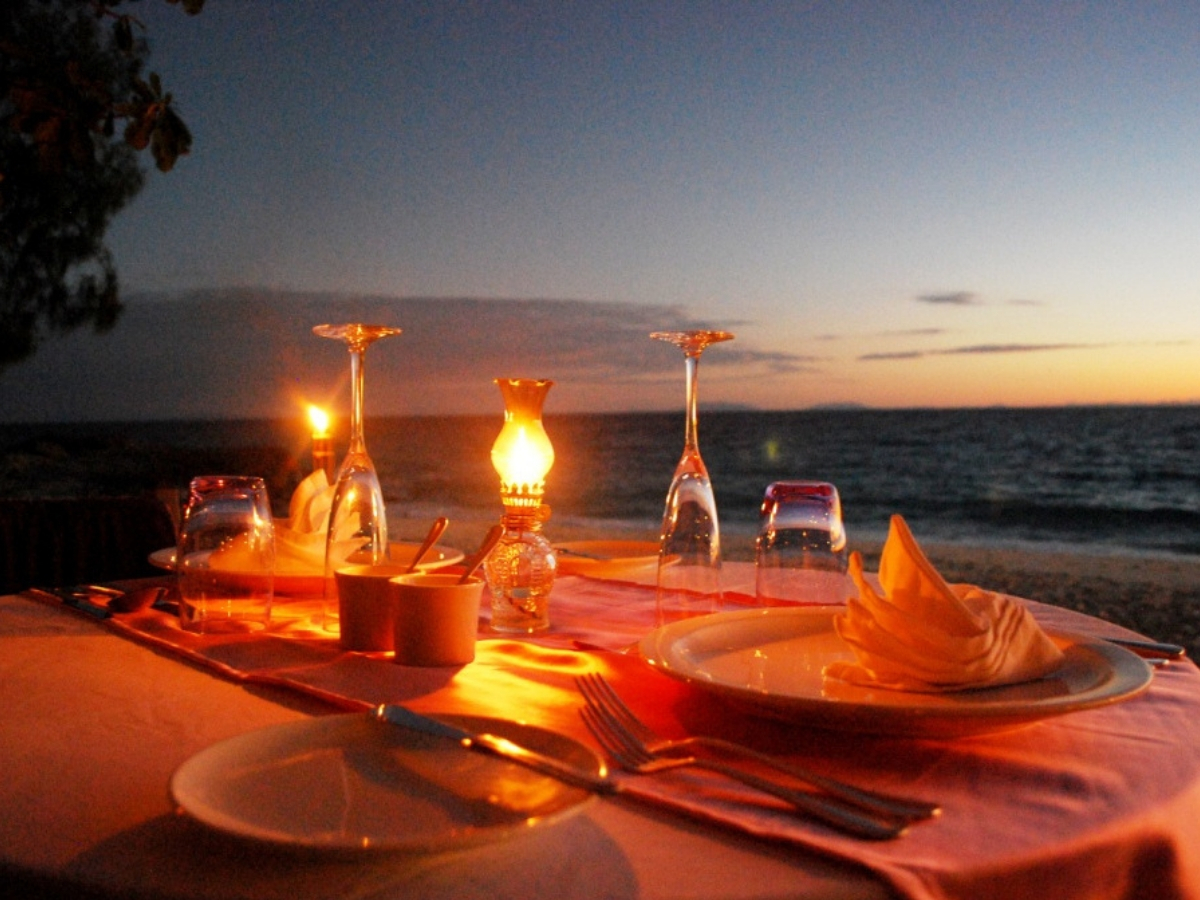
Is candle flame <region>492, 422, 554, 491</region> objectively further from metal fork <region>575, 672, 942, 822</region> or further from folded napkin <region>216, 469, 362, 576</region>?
metal fork <region>575, 672, 942, 822</region>

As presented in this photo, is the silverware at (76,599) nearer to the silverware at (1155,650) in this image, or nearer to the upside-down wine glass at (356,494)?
the upside-down wine glass at (356,494)

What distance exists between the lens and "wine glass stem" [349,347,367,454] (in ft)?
4.15

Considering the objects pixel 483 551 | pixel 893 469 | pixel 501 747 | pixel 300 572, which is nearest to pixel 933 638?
pixel 501 747

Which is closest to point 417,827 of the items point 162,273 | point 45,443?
point 162,273

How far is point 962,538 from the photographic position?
13.3 m

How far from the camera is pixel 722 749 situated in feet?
2.26

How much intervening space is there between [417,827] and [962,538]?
13736mm

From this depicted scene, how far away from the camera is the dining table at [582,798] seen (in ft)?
1.67

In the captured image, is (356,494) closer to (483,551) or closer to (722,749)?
(483,551)

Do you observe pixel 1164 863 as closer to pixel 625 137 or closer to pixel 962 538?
pixel 625 137

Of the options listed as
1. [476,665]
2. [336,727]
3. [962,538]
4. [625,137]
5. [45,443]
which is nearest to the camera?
[336,727]

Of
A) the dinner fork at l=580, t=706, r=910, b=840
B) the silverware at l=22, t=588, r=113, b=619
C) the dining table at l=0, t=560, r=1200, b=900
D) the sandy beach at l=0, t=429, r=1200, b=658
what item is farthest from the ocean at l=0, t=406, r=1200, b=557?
the dinner fork at l=580, t=706, r=910, b=840

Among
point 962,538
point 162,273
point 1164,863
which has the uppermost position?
point 162,273

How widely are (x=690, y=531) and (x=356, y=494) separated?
1.48ft
